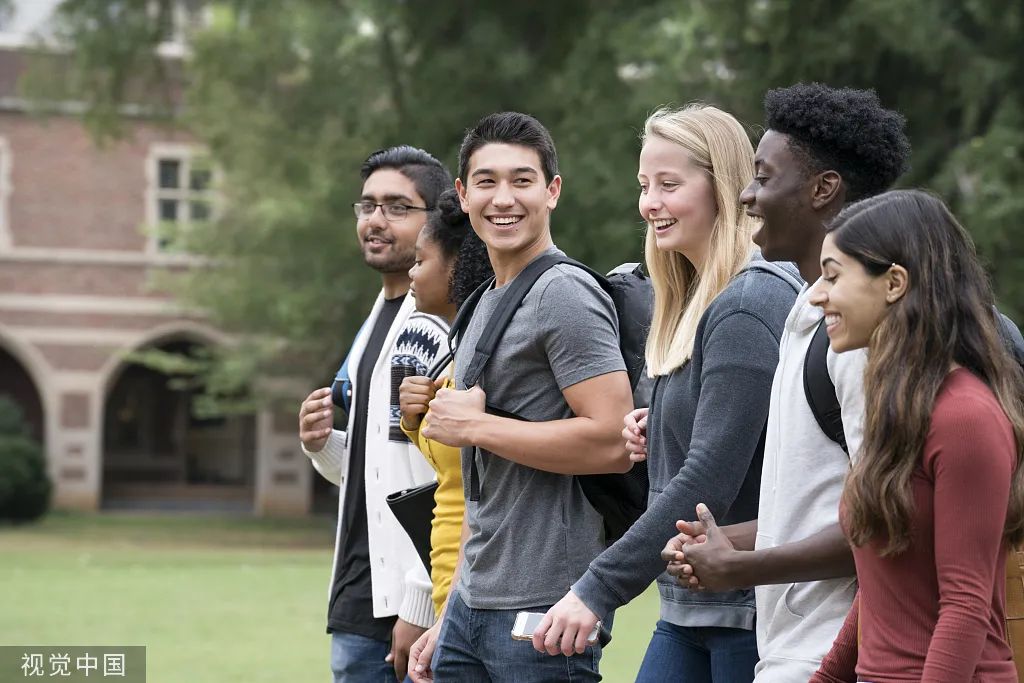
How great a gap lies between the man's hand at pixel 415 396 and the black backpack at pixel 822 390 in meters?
1.40

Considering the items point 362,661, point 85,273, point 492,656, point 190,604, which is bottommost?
point 190,604

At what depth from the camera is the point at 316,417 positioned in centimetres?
463

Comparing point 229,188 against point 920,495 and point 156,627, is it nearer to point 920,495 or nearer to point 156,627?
point 156,627

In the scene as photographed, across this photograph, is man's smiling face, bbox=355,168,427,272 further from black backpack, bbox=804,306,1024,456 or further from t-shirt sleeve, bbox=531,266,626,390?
black backpack, bbox=804,306,1024,456

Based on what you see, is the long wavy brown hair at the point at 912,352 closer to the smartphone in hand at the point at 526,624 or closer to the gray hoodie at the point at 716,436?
the gray hoodie at the point at 716,436

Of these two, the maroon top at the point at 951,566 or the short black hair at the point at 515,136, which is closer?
the maroon top at the point at 951,566

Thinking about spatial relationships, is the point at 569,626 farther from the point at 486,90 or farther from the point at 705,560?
the point at 486,90

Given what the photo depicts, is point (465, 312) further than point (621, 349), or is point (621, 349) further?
point (465, 312)

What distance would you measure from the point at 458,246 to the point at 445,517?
83cm

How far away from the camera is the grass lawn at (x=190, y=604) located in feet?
34.4

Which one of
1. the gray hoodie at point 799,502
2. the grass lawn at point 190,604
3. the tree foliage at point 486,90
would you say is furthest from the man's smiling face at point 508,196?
the tree foliage at point 486,90

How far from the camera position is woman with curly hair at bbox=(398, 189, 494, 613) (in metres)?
3.84

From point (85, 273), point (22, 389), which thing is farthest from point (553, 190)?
point (22, 389)

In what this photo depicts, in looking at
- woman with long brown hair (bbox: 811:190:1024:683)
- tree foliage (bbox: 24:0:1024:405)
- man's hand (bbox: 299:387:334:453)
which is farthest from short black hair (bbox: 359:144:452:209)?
tree foliage (bbox: 24:0:1024:405)
